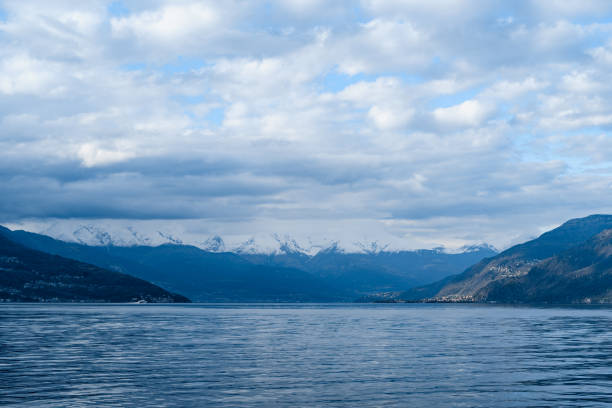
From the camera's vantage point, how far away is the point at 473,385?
220ft

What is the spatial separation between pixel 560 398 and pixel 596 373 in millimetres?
19950

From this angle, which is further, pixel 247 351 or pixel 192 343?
pixel 192 343

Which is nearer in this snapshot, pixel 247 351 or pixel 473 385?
pixel 473 385

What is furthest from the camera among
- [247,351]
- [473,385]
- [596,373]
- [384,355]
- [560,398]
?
[247,351]

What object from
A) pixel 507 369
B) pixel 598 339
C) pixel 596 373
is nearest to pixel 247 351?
pixel 507 369

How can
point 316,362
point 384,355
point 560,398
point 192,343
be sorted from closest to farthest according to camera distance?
1. point 560,398
2. point 316,362
3. point 384,355
4. point 192,343

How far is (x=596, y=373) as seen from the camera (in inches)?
3004

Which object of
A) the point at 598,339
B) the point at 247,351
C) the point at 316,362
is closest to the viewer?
the point at 316,362

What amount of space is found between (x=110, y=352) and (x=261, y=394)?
4694cm

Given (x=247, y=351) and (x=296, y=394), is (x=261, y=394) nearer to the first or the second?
(x=296, y=394)

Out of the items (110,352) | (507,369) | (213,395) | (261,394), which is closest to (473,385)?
(507,369)

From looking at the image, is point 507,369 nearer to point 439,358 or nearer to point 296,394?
point 439,358

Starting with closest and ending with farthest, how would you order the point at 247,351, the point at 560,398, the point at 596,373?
1. the point at 560,398
2. the point at 596,373
3. the point at 247,351

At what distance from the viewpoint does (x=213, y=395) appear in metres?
61.3
